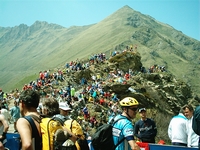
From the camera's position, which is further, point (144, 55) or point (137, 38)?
point (137, 38)

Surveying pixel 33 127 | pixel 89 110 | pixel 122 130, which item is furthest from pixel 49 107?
pixel 89 110

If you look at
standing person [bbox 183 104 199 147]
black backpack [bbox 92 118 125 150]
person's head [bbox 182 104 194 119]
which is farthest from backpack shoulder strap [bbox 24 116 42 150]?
person's head [bbox 182 104 194 119]

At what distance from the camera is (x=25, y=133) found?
2.92m

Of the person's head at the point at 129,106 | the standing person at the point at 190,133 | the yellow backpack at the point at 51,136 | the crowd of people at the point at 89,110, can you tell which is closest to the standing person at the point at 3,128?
the crowd of people at the point at 89,110

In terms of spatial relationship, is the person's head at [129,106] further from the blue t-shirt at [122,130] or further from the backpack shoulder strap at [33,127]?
the backpack shoulder strap at [33,127]

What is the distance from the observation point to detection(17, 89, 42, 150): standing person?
2891 mm

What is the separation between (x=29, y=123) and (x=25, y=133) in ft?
0.53

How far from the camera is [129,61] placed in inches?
1674

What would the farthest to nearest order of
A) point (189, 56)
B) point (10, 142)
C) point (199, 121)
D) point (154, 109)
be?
point (189, 56) → point (154, 109) → point (10, 142) → point (199, 121)

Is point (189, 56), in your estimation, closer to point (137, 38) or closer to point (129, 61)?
point (137, 38)

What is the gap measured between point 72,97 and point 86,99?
1555 millimetres

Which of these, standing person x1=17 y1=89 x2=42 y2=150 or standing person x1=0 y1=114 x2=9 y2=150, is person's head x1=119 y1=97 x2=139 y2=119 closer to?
standing person x1=17 y1=89 x2=42 y2=150

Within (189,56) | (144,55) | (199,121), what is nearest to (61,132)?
(199,121)

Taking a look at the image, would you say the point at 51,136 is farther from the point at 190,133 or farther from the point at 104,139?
the point at 190,133
